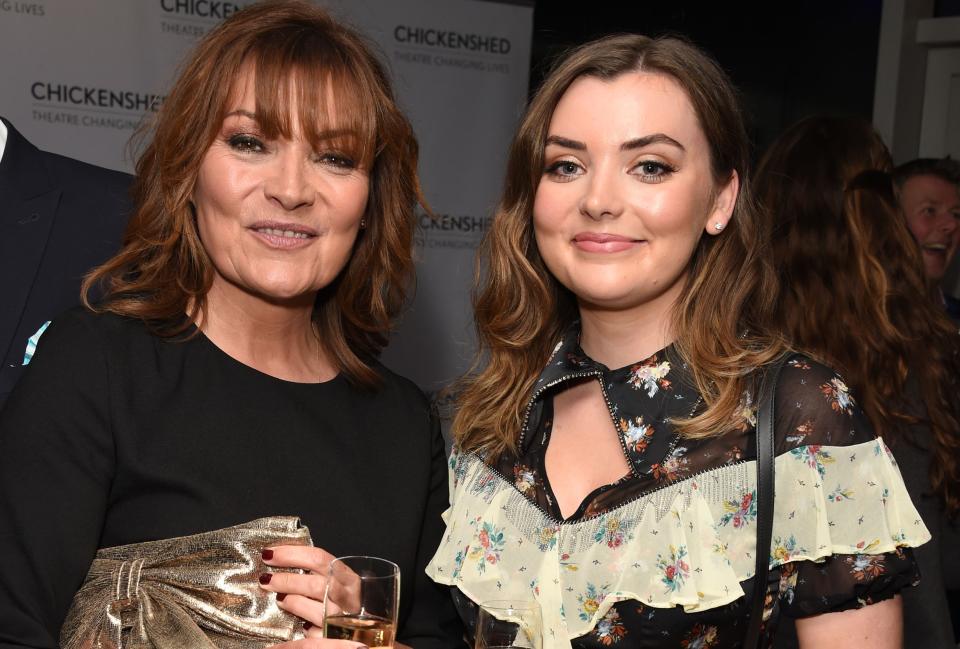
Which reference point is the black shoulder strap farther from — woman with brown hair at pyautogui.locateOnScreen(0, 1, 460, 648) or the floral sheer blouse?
woman with brown hair at pyautogui.locateOnScreen(0, 1, 460, 648)

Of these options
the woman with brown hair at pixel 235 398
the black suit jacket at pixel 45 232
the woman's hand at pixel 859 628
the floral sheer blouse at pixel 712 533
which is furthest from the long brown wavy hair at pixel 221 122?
the woman's hand at pixel 859 628

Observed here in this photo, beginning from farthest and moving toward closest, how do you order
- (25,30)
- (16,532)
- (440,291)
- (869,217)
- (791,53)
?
(791,53)
(440,291)
(25,30)
(869,217)
(16,532)

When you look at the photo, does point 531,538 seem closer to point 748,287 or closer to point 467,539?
point 467,539

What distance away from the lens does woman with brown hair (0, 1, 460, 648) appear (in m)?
2.02

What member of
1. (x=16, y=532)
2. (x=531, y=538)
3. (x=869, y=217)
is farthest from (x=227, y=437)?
(x=869, y=217)

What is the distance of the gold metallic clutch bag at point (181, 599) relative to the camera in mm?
2020

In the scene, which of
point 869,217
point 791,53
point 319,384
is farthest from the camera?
point 791,53

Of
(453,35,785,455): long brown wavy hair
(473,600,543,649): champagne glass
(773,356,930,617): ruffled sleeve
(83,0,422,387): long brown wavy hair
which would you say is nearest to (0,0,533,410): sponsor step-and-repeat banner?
(453,35,785,455): long brown wavy hair

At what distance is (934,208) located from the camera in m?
4.95

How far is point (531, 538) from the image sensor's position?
87.1 inches

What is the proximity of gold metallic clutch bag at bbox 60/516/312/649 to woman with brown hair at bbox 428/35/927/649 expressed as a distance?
1.37ft

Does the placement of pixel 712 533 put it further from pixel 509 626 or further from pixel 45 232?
pixel 45 232

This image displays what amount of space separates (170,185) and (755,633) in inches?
57.6

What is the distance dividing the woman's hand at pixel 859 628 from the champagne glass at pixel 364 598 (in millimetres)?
803
